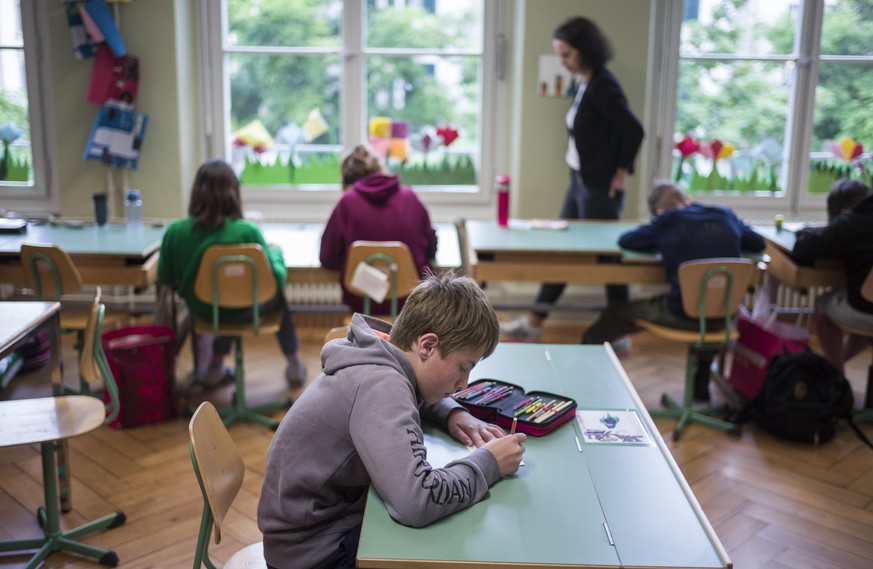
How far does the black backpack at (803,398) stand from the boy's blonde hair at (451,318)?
2200 millimetres

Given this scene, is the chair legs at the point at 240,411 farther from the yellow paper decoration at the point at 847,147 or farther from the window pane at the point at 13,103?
the yellow paper decoration at the point at 847,147

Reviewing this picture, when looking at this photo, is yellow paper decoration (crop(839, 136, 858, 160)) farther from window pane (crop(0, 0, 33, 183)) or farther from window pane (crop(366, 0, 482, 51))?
window pane (crop(0, 0, 33, 183))

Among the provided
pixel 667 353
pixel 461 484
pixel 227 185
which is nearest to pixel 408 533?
pixel 461 484

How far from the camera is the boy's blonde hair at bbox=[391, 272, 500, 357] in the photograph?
1496 millimetres

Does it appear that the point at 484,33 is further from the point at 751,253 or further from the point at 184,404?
the point at 184,404

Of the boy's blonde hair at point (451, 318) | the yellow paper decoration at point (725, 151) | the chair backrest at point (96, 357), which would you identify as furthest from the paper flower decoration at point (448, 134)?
the boy's blonde hair at point (451, 318)

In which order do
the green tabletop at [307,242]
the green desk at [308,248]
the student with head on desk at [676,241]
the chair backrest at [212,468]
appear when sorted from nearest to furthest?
the chair backrest at [212,468]
the student with head on desk at [676,241]
the green desk at [308,248]
the green tabletop at [307,242]

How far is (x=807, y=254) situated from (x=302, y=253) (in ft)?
7.00

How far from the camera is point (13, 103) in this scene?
4.71 meters

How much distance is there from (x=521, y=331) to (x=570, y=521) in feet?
A: 10.5

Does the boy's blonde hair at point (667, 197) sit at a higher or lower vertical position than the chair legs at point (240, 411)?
higher

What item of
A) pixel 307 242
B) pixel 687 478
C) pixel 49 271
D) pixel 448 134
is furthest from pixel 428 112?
pixel 687 478

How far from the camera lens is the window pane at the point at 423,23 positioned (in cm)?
481

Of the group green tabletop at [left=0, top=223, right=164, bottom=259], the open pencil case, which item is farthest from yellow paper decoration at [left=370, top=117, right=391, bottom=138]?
the open pencil case
